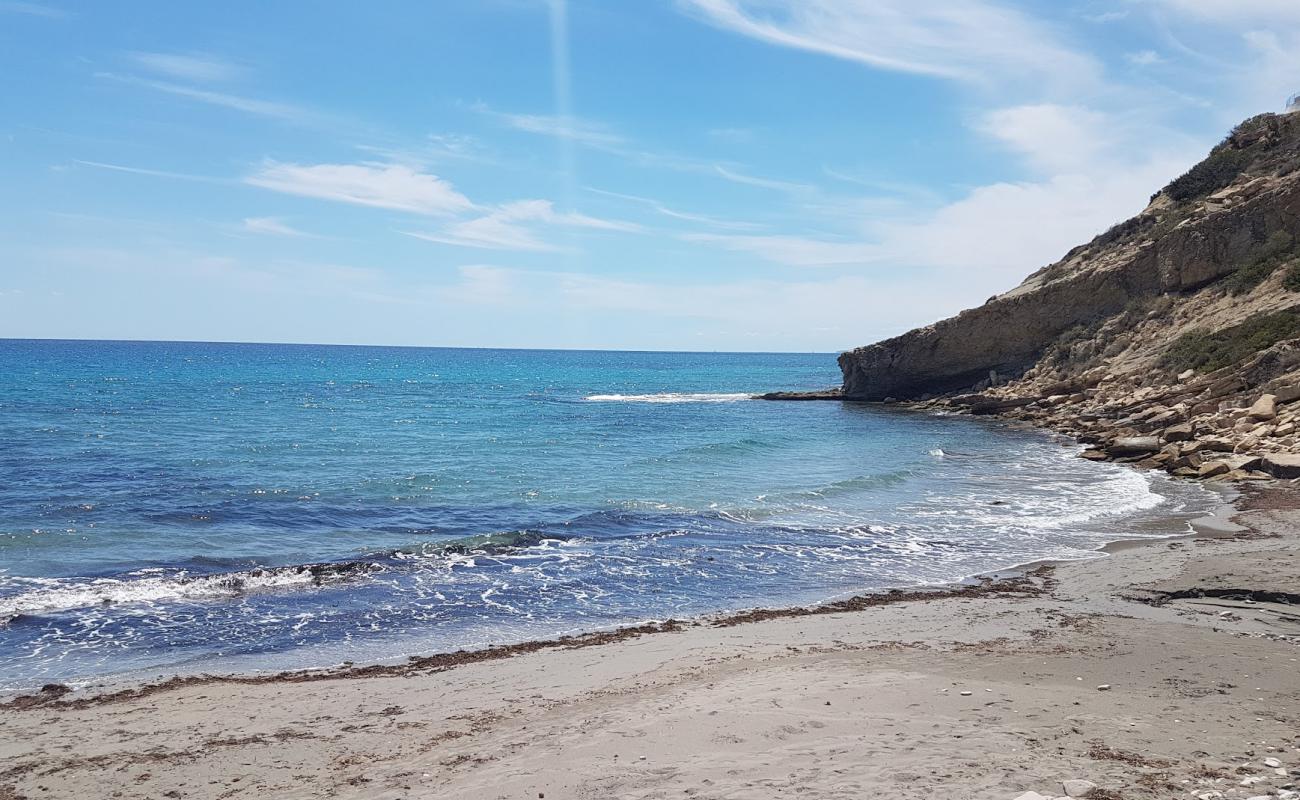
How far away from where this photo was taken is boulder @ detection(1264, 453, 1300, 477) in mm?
20641

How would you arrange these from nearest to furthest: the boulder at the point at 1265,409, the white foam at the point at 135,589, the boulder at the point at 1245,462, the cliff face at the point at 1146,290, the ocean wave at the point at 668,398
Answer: the white foam at the point at 135,589, the boulder at the point at 1245,462, the boulder at the point at 1265,409, the cliff face at the point at 1146,290, the ocean wave at the point at 668,398

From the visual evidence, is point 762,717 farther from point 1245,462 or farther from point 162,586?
point 1245,462

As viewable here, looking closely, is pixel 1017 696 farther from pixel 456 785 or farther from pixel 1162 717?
pixel 456 785

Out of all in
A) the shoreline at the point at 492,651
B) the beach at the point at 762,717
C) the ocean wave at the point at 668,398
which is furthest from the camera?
the ocean wave at the point at 668,398

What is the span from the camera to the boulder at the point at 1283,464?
67.7 ft

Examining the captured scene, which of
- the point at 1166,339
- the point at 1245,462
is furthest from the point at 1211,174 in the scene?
the point at 1245,462

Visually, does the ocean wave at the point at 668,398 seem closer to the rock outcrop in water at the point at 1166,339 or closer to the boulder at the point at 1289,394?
the rock outcrop in water at the point at 1166,339

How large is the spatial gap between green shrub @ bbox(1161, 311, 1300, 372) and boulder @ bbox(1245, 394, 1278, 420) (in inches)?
202

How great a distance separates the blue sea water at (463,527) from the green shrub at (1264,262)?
11.8 m

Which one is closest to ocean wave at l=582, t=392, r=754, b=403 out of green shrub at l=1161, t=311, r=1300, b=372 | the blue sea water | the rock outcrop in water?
the rock outcrop in water

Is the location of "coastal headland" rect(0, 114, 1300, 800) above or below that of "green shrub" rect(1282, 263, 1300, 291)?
below

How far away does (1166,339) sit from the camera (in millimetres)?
37656

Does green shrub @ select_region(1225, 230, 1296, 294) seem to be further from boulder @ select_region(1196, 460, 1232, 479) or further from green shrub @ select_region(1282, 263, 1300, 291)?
boulder @ select_region(1196, 460, 1232, 479)

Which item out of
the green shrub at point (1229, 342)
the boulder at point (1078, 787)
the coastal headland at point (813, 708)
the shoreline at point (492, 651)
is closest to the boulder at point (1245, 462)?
the coastal headland at point (813, 708)
